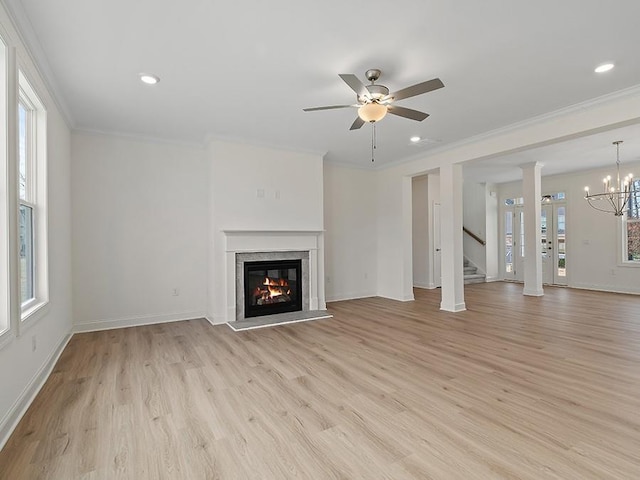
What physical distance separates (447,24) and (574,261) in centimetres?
778

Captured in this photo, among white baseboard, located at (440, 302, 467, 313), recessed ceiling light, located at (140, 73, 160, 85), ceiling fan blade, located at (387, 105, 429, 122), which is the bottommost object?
white baseboard, located at (440, 302, 467, 313)

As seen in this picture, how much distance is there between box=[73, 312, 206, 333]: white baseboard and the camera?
4.52 metres

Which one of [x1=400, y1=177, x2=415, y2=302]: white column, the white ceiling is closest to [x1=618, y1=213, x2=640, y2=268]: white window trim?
[x1=400, y1=177, x2=415, y2=302]: white column

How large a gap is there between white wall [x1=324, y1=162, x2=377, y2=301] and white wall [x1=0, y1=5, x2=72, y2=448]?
402cm

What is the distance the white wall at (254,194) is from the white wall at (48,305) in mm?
1742

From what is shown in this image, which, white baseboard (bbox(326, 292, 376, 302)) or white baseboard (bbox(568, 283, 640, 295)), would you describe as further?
white baseboard (bbox(568, 283, 640, 295))

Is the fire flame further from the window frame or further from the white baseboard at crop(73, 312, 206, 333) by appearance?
the window frame

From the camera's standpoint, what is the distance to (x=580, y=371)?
2.98 metres

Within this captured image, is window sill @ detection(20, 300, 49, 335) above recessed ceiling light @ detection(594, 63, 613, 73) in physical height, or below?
below

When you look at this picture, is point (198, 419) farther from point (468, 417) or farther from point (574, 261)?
point (574, 261)

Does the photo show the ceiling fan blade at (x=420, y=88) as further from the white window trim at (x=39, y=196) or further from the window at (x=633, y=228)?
the window at (x=633, y=228)

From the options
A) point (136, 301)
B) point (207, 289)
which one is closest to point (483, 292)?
point (207, 289)

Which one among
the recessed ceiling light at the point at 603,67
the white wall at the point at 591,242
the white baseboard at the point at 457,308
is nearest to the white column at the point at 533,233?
the white wall at the point at 591,242

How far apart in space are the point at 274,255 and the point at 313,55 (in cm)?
318
